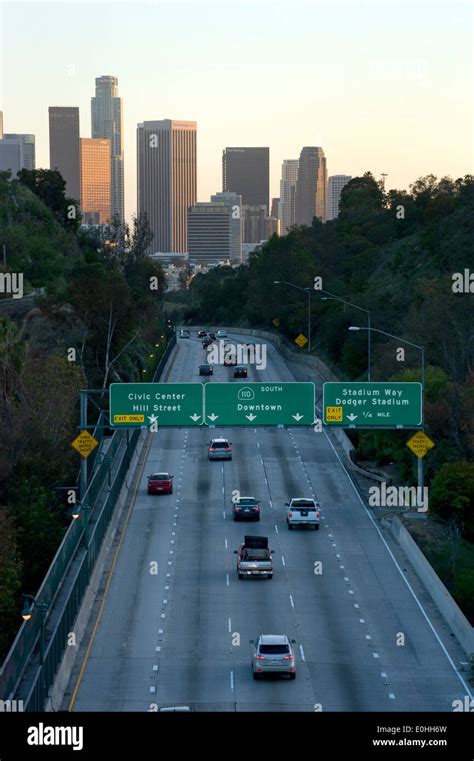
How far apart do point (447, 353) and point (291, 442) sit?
10.3 metres

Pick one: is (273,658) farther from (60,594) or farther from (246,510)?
(246,510)

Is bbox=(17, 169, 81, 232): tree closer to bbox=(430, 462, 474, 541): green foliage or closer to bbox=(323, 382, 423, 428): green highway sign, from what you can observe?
bbox=(323, 382, 423, 428): green highway sign

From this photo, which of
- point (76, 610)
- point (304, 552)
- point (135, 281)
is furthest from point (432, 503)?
point (135, 281)

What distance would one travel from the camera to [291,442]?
70312 millimetres

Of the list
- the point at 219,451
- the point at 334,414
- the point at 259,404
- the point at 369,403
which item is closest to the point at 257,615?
the point at 259,404

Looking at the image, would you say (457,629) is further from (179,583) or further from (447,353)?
(447,353)

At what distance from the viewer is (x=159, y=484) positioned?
5597 cm

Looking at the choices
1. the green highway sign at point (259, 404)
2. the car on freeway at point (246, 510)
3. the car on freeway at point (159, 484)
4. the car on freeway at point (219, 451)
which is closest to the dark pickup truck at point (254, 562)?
the green highway sign at point (259, 404)

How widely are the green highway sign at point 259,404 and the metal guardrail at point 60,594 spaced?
5.63 metres

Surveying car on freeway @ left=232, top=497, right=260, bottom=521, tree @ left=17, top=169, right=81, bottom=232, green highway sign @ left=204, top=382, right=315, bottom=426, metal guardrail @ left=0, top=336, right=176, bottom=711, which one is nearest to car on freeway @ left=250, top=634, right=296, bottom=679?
metal guardrail @ left=0, top=336, right=176, bottom=711

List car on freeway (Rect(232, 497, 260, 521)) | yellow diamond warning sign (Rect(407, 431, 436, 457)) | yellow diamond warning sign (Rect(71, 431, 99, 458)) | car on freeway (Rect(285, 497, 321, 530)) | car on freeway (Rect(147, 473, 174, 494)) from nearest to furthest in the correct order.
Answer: yellow diamond warning sign (Rect(71, 431, 99, 458)), yellow diamond warning sign (Rect(407, 431, 436, 457)), car on freeway (Rect(285, 497, 321, 530)), car on freeway (Rect(232, 497, 260, 521)), car on freeway (Rect(147, 473, 174, 494))

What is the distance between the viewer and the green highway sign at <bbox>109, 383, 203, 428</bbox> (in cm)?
4728

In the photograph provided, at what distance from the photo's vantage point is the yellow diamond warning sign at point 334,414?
47.7 meters

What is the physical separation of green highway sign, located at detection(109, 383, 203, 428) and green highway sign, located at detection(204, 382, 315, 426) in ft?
1.80
